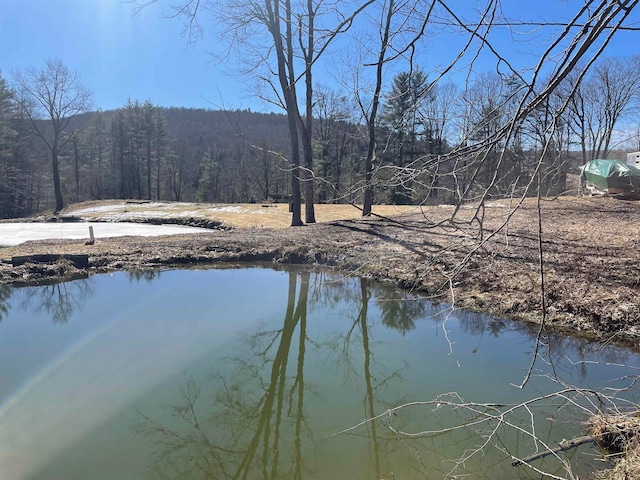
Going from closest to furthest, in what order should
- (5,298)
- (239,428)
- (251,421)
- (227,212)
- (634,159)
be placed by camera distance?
(239,428)
(251,421)
(5,298)
(634,159)
(227,212)

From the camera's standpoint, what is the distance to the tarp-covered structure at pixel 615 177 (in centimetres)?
1368

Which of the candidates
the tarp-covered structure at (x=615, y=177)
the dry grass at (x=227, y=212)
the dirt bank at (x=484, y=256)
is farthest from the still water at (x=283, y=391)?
the tarp-covered structure at (x=615, y=177)

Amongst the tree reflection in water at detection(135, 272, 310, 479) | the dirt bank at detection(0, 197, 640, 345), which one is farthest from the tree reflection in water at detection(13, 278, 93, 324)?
the tree reflection in water at detection(135, 272, 310, 479)

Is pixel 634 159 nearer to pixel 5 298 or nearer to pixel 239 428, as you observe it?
pixel 239 428

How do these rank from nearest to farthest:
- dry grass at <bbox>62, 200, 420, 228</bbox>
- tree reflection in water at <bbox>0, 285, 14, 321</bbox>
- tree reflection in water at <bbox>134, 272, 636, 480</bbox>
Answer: tree reflection in water at <bbox>134, 272, 636, 480</bbox>
tree reflection in water at <bbox>0, 285, 14, 321</bbox>
dry grass at <bbox>62, 200, 420, 228</bbox>

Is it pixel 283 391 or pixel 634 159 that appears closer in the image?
pixel 283 391

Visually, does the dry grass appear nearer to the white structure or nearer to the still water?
the white structure

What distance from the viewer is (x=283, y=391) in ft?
13.6

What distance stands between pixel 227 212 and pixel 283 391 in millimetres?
20112

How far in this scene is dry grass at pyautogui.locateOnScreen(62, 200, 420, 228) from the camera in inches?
739

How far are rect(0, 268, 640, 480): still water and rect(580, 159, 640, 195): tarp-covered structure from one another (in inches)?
435

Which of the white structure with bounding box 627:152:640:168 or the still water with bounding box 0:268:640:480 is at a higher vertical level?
the white structure with bounding box 627:152:640:168

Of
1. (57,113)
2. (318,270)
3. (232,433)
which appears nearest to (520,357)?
(232,433)

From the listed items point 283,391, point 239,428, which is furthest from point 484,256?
point 239,428
